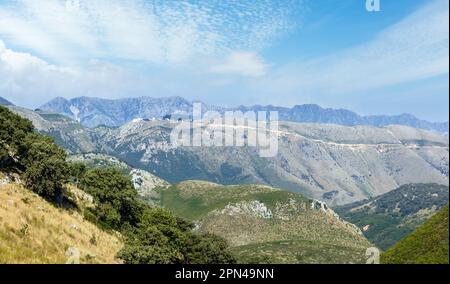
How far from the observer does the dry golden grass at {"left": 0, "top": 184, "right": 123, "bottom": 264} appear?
38062 millimetres

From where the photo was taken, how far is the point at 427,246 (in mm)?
37969

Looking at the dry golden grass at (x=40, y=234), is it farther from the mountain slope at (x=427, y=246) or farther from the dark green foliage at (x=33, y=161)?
the mountain slope at (x=427, y=246)

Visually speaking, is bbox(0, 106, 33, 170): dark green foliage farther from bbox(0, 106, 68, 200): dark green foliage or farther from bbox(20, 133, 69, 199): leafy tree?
bbox(20, 133, 69, 199): leafy tree

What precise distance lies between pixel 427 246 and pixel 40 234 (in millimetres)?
38922

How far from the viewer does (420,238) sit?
4109 cm

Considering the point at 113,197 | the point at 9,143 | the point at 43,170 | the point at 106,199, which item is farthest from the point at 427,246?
the point at 106,199

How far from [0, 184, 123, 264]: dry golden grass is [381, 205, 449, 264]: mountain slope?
103 ft

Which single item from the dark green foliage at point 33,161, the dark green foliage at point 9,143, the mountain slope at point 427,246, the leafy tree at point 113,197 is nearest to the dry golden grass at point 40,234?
the dark green foliage at point 33,161

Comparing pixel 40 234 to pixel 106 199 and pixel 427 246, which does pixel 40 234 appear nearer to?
pixel 427 246

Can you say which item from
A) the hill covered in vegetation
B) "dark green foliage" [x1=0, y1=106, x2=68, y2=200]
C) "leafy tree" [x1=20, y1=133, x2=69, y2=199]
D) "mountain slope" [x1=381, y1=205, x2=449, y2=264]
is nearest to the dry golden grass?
the hill covered in vegetation

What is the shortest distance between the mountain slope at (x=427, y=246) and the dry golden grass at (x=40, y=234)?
31.3 metres
